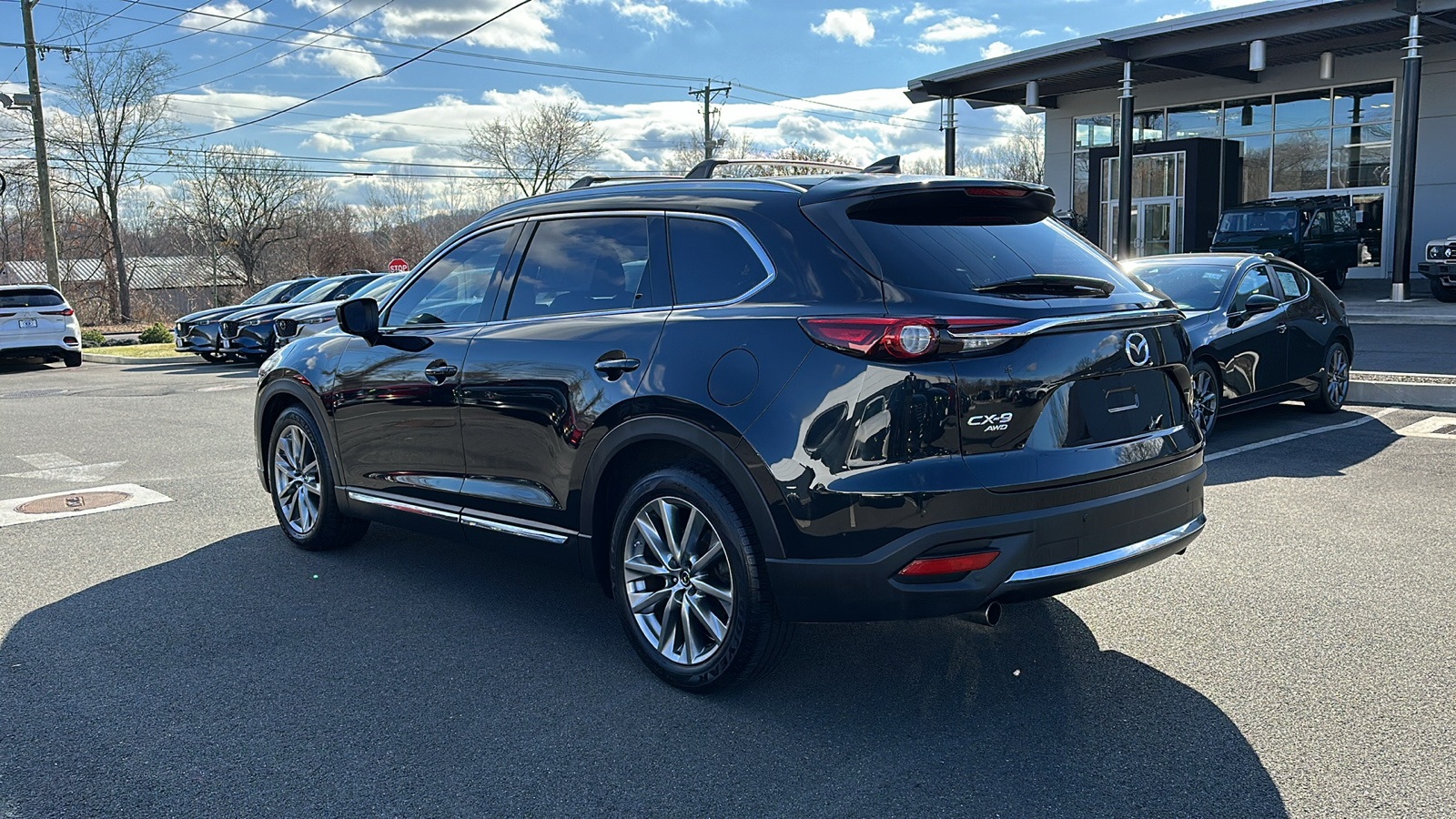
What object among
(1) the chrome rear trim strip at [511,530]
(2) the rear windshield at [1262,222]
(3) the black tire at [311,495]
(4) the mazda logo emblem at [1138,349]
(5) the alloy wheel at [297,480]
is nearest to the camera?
(4) the mazda logo emblem at [1138,349]

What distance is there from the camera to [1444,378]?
11.7 meters

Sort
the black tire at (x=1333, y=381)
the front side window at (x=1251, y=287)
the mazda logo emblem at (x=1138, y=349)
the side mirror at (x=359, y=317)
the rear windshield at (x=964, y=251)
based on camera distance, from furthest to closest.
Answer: the black tire at (x=1333, y=381) → the front side window at (x=1251, y=287) → the side mirror at (x=359, y=317) → the mazda logo emblem at (x=1138, y=349) → the rear windshield at (x=964, y=251)

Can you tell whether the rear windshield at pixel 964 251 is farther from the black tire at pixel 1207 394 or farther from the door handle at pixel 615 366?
the black tire at pixel 1207 394

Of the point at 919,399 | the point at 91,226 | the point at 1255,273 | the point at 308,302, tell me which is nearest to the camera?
the point at 919,399

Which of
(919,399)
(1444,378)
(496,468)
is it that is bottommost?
(1444,378)

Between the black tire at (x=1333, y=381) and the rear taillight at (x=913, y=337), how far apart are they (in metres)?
8.11

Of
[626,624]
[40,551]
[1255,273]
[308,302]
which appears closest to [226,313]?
[308,302]

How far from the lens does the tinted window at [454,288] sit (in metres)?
5.06

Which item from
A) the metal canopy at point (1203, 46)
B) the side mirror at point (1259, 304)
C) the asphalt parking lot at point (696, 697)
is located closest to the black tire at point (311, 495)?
the asphalt parking lot at point (696, 697)

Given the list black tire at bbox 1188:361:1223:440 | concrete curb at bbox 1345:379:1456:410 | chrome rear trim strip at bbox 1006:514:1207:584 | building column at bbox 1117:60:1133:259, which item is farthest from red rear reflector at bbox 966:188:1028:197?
building column at bbox 1117:60:1133:259

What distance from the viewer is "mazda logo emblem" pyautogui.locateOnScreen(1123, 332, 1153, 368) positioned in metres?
3.85

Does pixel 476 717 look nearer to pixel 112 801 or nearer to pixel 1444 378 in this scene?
pixel 112 801

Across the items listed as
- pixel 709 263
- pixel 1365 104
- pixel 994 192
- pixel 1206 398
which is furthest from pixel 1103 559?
pixel 1365 104

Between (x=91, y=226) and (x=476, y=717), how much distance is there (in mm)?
57703
